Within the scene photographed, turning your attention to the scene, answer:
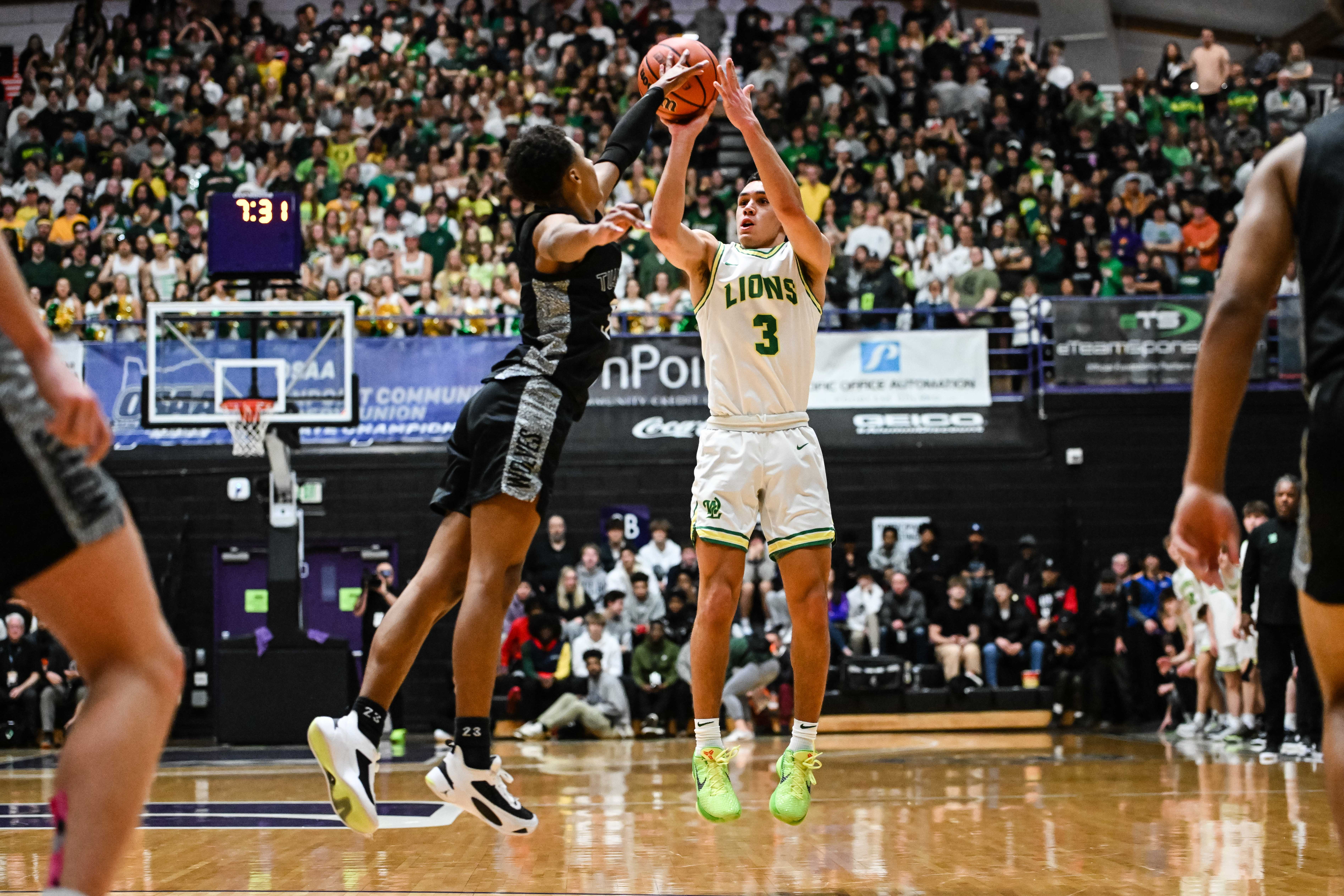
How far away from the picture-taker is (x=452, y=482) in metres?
4.77

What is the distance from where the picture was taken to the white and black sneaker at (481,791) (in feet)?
15.0

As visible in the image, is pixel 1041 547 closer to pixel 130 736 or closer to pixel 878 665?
pixel 878 665

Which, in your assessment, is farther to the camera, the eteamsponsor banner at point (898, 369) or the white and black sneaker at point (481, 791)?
the eteamsponsor banner at point (898, 369)

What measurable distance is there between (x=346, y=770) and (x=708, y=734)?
144cm

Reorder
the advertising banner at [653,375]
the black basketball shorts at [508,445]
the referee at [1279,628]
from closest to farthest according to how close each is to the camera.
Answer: the black basketball shorts at [508,445] < the referee at [1279,628] < the advertising banner at [653,375]

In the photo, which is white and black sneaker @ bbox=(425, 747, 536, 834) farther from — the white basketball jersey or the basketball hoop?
the basketball hoop

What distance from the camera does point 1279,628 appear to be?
10383 mm

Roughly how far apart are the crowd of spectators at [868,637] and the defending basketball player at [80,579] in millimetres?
10856

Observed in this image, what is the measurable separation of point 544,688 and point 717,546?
8.56 metres

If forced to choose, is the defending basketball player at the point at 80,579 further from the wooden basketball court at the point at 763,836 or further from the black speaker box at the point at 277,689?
the black speaker box at the point at 277,689

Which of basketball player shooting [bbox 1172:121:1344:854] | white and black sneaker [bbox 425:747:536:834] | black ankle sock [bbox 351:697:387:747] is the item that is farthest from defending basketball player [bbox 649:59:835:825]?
basketball player shooting [bbox 1172:121:1344:854]

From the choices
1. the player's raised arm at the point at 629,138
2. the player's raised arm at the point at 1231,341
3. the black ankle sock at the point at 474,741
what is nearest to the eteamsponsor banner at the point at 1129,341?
the player's raised arm at the point at 629,138

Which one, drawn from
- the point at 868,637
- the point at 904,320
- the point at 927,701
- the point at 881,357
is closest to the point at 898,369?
the point at 881,357

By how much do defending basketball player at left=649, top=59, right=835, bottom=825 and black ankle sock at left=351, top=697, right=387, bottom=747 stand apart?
119 cm
